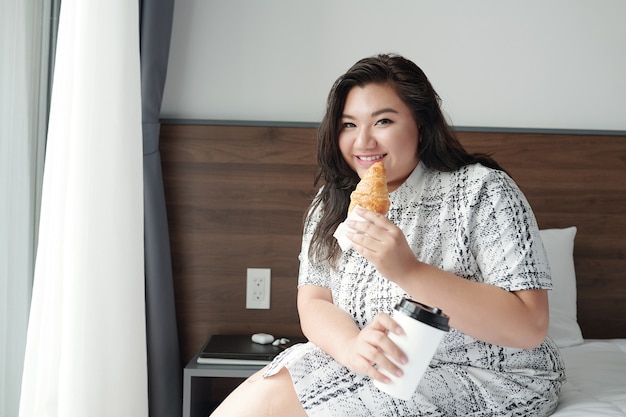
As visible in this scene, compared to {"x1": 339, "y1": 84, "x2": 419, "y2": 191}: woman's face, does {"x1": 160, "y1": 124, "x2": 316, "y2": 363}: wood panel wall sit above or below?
below

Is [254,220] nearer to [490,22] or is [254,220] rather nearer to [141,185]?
[141,185]

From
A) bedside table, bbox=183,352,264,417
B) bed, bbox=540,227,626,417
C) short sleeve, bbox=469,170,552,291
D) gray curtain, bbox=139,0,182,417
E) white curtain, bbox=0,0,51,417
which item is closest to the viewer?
short sleeve, bbox=469,170,552,291

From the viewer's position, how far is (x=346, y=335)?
4.73ft

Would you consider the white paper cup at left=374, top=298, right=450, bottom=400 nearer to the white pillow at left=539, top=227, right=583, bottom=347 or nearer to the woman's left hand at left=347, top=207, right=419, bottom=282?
the woman's left hand at left=347, top=207, right=419, bottom=282

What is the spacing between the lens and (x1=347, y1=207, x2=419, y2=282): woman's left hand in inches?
50.1

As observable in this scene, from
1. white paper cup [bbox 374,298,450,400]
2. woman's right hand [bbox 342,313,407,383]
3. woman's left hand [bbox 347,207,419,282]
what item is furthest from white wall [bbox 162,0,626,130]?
white paper cup [bbox 374,298,450,400]

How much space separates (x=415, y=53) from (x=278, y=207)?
2.42ft

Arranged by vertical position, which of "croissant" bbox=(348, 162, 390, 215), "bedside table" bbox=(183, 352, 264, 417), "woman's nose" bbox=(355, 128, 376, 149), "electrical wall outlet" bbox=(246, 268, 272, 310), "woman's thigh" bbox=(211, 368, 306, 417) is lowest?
"bedside table" bbox=(183, 352, 264, 417)

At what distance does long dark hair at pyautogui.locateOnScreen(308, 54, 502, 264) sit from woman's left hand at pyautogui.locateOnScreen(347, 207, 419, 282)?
36 centimetres

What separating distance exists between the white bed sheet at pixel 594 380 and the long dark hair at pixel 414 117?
53 cm

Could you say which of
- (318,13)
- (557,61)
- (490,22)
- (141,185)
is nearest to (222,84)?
(318,13)

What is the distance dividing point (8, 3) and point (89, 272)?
2.36 ft

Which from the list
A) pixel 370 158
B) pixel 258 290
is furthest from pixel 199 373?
pixel 370 158

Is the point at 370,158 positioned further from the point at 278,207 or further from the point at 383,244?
the point at 278,207
